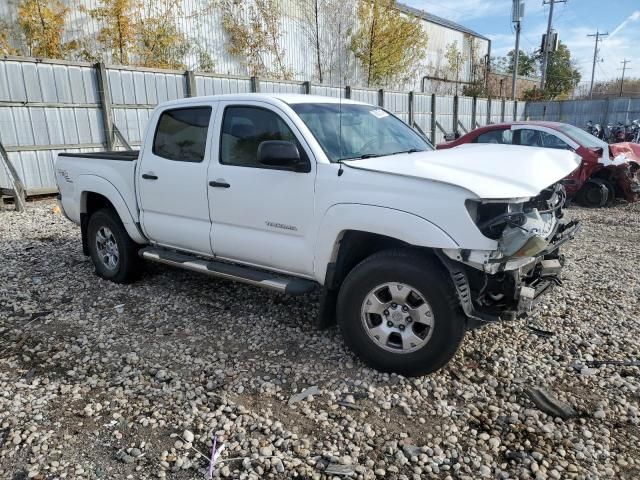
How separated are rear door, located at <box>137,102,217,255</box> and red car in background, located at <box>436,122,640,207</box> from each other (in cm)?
548

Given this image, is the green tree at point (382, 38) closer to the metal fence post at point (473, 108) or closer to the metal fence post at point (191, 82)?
the metal fence post at point (473, 108)

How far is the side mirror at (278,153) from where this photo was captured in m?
3.70

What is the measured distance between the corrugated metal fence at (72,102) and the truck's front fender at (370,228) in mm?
8239

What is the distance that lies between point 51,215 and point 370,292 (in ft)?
26.6

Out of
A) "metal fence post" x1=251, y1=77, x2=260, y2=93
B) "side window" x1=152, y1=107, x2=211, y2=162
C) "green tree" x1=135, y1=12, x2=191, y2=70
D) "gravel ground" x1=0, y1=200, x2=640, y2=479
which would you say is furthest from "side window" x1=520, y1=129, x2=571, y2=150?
"green tree" x1=135, y1=12, x2=191, y2=70

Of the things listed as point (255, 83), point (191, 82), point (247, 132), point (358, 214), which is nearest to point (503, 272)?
point (358, 214)

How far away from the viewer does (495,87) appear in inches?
1550

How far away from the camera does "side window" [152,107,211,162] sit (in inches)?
183

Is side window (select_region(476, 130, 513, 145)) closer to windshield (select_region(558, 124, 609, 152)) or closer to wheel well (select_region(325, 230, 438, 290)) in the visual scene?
windshield (select_region(558, 124, 609, 152))

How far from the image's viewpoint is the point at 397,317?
3529 mm

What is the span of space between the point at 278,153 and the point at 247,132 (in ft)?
2.62

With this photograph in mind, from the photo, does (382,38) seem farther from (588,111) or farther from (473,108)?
(588,111)

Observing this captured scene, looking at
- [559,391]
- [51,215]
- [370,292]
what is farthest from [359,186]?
[51,215]

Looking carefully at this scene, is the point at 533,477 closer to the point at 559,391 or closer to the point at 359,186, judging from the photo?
the point at 559,391
